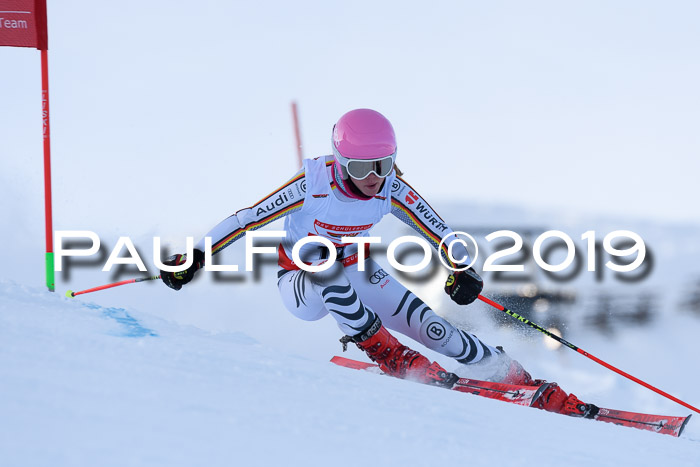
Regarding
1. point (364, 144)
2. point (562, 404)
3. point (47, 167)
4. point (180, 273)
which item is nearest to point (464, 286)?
point (562, 404)

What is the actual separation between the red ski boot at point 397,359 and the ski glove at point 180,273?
3.33ft

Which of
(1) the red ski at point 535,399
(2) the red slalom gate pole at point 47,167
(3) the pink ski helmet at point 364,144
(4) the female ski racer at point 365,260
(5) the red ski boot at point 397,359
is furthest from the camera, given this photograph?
(2) the red slalom gate pole at point 47,167

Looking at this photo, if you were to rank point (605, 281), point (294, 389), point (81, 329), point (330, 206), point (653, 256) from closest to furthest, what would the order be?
point (294, 389), point (81, 329), point (330, 206), point (605, 281), point (653, 256)

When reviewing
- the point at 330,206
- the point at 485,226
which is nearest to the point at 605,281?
the point at 485,226

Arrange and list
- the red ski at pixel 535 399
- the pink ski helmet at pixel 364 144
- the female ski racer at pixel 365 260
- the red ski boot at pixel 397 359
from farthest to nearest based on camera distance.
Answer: the red ski boot at pixel 397 359 → the red ski at pixel 535 399 → the female ski racer at pixel 365 260 → the pink ski helmet at pixel 364 144

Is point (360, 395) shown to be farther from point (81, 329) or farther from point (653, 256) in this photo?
point (653, 256)

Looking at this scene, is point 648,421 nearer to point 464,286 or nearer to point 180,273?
point 464,286

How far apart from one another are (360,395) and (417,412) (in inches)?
8.8

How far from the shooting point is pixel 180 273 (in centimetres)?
362

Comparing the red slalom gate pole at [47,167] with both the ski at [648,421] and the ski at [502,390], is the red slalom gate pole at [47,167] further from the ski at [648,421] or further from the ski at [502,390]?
the ski at [648,421]

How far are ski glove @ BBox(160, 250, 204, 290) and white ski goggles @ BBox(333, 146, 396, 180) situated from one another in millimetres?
990

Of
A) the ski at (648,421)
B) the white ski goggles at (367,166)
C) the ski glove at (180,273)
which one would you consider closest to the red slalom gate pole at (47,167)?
the ski glove at (180,273)

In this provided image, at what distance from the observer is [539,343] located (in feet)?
20.4

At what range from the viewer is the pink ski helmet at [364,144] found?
11.4 ft
